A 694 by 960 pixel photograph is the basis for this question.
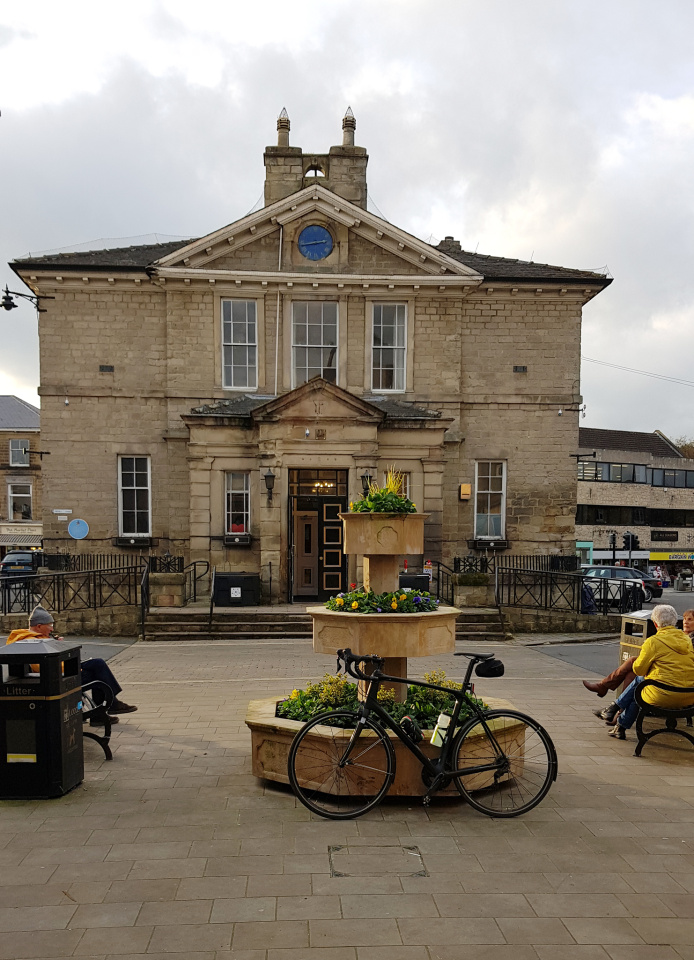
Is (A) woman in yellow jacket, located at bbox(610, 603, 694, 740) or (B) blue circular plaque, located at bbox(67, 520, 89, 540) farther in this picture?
(B) blue circular plaque, located at bbox(67, 520, 89, 540)

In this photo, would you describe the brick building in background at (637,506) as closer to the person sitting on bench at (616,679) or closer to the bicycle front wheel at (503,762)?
the person sitting on bench at (616,679)

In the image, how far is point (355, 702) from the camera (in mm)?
6336

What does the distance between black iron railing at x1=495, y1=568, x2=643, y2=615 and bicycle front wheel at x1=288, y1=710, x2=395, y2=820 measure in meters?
11.6

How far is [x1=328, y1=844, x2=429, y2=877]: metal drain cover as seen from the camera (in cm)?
464

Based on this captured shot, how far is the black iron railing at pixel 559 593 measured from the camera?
17.2 m

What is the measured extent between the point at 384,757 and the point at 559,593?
1352 cm

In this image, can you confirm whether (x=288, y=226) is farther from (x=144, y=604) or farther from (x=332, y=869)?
(x=332, y=869)

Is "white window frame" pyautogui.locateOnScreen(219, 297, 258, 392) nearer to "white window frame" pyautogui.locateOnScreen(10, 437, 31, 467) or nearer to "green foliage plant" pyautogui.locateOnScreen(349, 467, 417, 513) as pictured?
"green foliage plant" pyautogui.locateOnScreen(349, 467, 417, 513)

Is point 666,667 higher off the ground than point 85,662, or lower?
higher

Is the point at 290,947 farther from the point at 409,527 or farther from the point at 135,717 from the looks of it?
the point at 135,717

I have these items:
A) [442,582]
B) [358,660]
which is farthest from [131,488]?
[358,660]

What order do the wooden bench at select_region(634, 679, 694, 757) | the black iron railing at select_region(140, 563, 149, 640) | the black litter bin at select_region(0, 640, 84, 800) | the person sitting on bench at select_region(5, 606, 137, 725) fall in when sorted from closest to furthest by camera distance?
the black litter bin at select_region(0, 640, 84, 800) → the wooden bench at select_region(634, 679, 694, 757) → the person sitting on bench at select_region(5, 606, 137, 725) → the black iron railing at select_region(140, 563, 149, 640)

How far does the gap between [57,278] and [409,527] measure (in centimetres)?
1617

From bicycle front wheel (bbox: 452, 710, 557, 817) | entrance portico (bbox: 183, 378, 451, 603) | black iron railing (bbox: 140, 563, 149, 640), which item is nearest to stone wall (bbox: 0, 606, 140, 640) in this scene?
black iron railing (bbox: 140, 563, 149, 640)
